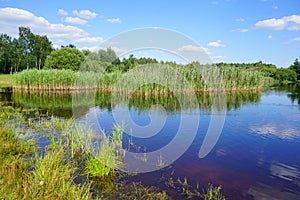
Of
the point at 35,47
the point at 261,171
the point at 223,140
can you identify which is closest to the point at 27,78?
the point at 223,140

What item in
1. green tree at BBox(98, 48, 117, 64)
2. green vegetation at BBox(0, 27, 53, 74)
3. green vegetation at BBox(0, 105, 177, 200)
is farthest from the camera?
green vegetation at BBox(0, 27, 53, 74)

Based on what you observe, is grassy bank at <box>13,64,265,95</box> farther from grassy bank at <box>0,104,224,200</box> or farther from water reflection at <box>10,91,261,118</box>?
grassy bank at <box>0,104,224,200</box>

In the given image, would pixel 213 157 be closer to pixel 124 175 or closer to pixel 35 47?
pixel 124 175

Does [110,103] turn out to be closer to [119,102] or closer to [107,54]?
[119,102]

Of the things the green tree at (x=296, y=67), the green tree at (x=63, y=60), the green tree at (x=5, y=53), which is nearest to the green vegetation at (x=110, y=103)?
the green tree at (x=63, y=60)

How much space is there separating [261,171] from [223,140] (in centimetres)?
287

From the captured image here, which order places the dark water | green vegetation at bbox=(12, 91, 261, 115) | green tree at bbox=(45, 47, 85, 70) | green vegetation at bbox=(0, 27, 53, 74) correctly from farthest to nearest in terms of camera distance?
green vegetation at bbox=(0, 27, 53, 74)
green tree at bbox=(45, 47, 85, 70)
green vegetation at bbox=(12, 91, 261, 115)
the dark water

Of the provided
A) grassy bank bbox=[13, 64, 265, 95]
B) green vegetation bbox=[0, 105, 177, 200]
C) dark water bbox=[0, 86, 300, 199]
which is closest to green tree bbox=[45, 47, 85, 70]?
grassy bank bbox=[13, 64, 265, 95]

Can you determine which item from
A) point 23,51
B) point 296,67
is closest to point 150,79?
point 23,51

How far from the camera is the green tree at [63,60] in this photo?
154 feet

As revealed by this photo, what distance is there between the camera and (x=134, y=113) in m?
14.4

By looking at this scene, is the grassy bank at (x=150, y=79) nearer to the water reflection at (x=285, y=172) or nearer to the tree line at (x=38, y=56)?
the tree line at (x=38, y=56)

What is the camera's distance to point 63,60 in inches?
1852

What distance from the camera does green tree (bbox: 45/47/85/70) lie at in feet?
154
